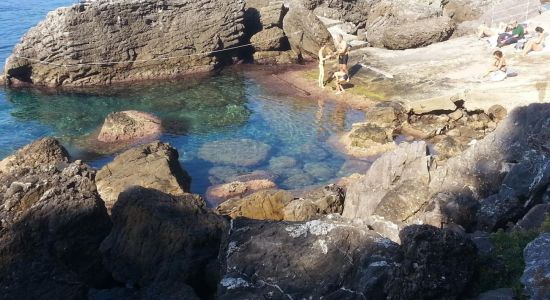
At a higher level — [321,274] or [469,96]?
[321,274]

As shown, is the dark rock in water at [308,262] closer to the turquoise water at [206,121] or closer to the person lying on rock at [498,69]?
the turquoise water at [206,121]

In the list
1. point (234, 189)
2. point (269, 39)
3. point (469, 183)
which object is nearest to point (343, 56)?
point (269, 39)

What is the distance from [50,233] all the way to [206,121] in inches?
645

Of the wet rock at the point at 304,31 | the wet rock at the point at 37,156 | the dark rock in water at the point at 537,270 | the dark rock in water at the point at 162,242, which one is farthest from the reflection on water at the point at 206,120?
the dark rock in water at the point at 537,270

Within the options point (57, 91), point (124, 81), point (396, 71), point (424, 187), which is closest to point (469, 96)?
point (396, 71)

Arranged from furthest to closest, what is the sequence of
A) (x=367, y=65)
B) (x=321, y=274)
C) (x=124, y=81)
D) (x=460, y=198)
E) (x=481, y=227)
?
(x=124, y=81) < (x=367, y=65) < (x=460, y=198) < (x=481, y=227) < (x=321, y=274)

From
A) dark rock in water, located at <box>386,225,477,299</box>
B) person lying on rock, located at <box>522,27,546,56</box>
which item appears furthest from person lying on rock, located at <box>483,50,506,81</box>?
dark rock in water, located at <box>386,225,477,299</box>

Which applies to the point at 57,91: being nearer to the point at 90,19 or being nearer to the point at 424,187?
the point at 90,19

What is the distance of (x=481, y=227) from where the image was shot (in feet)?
34.6

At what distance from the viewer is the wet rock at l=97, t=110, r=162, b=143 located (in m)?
24.2

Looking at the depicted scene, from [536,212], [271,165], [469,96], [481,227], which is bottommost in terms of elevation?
[271,165]

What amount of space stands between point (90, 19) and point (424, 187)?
25.2 m

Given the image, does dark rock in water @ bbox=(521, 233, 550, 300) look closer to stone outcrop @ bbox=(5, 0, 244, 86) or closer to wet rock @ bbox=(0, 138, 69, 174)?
wet rock @ bbox=(0, 138, 69, 174)

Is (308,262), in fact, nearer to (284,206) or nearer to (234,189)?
(284,206)
